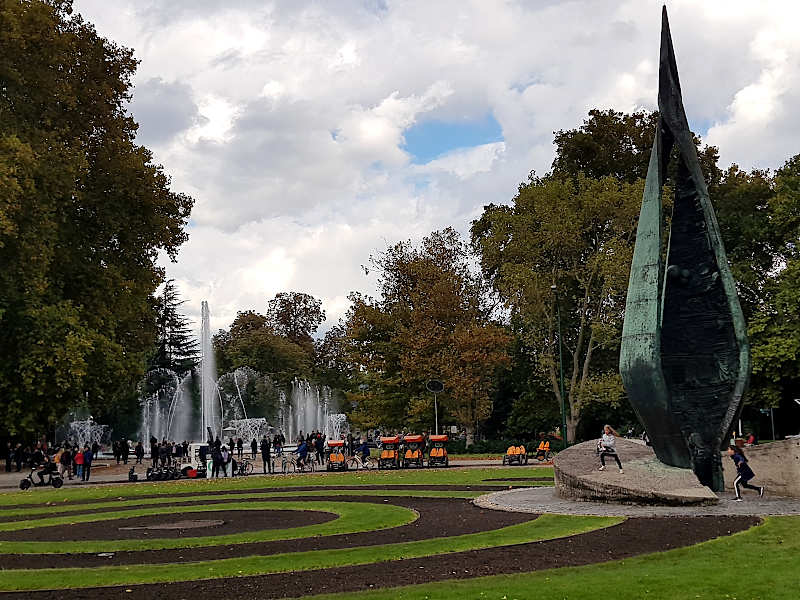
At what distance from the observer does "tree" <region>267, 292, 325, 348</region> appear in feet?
310

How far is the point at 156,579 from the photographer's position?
1116 centimetres

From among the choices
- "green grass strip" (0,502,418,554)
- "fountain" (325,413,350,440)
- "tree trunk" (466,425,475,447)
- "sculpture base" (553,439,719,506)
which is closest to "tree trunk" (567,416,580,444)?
Result: "tree trunk" (466,425,475,447)

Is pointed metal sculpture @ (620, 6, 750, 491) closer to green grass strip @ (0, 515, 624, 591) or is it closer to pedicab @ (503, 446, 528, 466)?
green grass strip @ (0, 515, 624, 591)

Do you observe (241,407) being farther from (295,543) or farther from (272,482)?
(295,543)

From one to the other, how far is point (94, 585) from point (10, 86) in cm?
2654

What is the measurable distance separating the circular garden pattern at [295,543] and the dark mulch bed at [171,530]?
0.03 m

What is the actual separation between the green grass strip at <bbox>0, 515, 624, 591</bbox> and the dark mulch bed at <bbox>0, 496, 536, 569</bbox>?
535mm

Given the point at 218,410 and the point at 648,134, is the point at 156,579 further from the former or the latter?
the point at 218,410

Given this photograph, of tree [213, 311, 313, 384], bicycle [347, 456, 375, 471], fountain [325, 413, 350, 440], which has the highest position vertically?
tree [213, 311, 313, 384]

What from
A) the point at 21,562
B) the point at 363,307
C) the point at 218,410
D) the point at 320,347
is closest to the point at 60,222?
the point at 363,307

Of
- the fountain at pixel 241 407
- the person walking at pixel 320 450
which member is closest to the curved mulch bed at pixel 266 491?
the person walking at pixel 320 450

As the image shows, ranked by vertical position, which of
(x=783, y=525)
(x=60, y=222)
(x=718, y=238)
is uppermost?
(x=60, y=222)

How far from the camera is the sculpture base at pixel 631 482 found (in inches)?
688

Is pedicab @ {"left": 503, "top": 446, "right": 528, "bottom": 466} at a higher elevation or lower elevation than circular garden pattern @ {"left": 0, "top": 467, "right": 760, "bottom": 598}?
higher
